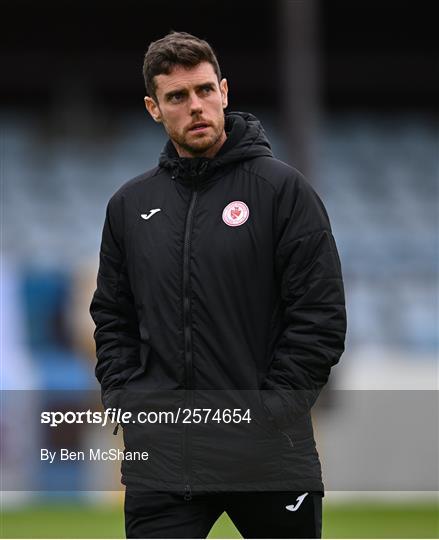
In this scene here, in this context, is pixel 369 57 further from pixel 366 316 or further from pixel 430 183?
pixel 366 316

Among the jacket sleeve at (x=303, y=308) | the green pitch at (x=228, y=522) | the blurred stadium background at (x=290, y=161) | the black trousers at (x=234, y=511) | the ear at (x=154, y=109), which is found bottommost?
the black trousers at (x=234, y=511)

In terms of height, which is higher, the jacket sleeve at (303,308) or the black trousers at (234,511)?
the jacket sleeve at (303,308)

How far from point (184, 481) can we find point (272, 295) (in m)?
0.52

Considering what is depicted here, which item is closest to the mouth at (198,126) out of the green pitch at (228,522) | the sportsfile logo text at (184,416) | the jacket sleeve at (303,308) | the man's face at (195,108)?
the man's face at (195,108)

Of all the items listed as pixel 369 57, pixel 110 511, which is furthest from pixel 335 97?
pixel 110 511

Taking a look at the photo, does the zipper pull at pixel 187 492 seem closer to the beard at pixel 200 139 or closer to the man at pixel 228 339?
the man at pixel 228 339

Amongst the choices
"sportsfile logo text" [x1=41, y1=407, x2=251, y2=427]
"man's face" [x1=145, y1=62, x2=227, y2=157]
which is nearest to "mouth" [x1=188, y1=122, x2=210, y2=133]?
"man's face" [x1=145, y1=62, x2=227, y2=157]

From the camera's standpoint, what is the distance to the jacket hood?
3465 mm

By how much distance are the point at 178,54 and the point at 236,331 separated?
0.73 meters

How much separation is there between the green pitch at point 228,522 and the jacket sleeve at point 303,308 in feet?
12.7

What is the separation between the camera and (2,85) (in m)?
18.3

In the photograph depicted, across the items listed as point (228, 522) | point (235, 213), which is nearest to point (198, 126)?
point (235, 213)

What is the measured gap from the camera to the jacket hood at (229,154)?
11.4 feet

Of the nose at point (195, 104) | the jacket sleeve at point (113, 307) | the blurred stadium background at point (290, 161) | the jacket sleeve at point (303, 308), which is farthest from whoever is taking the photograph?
the blurred stadium background at point (290, 161)
